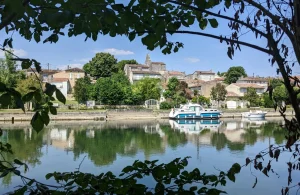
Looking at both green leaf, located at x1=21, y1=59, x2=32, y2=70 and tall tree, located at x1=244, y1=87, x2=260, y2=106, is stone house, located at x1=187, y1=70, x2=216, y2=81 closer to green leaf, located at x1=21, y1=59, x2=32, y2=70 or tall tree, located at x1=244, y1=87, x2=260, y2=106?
tall tree, located at x1=244, y1=87, x2=260, y2=106

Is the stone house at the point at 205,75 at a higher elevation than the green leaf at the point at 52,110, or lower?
higher

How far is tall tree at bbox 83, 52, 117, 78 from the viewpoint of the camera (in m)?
53.4

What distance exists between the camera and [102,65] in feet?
177

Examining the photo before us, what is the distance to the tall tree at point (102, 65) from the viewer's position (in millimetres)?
53375

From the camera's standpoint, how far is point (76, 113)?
33438mm

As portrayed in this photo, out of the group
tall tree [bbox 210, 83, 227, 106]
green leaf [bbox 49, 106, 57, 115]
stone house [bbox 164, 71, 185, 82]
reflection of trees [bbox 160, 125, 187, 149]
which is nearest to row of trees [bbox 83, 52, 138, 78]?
stone house [bbox 164, 71, 185, 82]

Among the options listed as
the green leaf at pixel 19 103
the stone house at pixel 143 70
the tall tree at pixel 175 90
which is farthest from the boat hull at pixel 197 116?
the green leaf at pixel 19 103

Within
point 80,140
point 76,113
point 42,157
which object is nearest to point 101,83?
point 76,113

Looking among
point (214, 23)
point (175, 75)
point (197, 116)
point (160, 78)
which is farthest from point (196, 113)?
point (214, 23)

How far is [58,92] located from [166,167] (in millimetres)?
1265

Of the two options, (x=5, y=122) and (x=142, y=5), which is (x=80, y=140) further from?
(x=142, y=5)

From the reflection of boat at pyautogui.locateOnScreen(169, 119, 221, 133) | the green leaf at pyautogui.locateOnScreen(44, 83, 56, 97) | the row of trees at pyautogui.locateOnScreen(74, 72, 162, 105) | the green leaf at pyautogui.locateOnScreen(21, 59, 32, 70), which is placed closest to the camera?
the green leaf at pyautogui.locateOnScreen(44, 83, 56, 97)

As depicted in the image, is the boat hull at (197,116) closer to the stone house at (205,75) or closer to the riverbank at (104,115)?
the riverbank at (104,115)

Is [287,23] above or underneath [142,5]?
underneath
